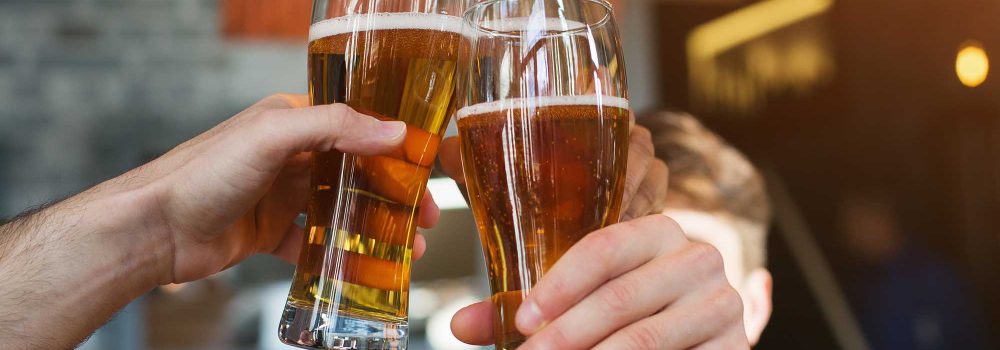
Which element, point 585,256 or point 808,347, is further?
point 808,347

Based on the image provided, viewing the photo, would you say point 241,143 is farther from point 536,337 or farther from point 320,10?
point 536,337

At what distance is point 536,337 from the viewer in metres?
0.68

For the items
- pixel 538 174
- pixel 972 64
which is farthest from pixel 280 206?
pixel 972 64

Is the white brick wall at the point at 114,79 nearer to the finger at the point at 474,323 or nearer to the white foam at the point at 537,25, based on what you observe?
the finger at the point at 474,323

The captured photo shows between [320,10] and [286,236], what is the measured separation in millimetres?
456

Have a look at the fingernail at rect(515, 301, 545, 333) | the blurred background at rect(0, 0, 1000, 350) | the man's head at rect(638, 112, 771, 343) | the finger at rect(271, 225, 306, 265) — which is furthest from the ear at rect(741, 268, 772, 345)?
the fingernail at rect(515, 301, 545, 333)

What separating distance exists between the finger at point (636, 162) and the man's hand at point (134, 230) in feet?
1.11

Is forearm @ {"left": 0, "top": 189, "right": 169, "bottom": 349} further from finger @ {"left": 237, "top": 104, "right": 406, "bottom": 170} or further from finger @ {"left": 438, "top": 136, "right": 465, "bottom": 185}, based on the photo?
finger @ {"left": 438, "top": 136, "right": 465, "bottom": 185}

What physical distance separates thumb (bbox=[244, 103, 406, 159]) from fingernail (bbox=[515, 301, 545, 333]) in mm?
205

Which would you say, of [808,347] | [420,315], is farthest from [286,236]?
[808,347]

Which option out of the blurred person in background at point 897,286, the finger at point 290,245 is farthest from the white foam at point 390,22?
the blurred person in background at point 897,286

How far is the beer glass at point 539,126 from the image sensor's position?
697 millimetres

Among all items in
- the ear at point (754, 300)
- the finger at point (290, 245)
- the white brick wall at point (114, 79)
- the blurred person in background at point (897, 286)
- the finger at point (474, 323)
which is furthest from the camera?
the white brick wall at point (114, 79)

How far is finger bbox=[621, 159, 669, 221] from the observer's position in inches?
40.3
